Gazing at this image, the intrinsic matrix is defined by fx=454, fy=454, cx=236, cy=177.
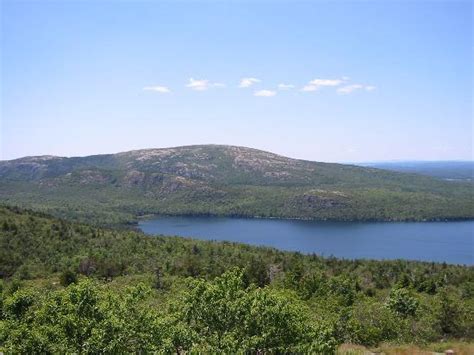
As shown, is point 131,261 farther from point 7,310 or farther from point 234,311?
point 234,311

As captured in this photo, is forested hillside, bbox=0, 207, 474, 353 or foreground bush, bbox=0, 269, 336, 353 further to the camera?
forested hillside, bbox=0, 207, 474, 353

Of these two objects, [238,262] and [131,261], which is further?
[238,262]

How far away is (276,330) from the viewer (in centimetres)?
1783

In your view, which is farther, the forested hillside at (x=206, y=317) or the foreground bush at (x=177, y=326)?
the forested hillside at (x=206, y=317)

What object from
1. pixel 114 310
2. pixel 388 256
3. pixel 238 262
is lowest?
pixel 388 256

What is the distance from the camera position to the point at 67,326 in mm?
17891

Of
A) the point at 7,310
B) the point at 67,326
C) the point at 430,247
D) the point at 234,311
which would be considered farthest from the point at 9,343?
the point at 430,247

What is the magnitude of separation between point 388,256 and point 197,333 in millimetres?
164340

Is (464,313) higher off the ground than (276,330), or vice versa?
(276,330)

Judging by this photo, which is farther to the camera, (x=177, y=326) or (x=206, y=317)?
(x=206, y=317)

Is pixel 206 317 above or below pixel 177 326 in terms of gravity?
below

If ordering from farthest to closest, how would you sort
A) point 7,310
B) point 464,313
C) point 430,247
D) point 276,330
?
point 430,247, point 464,313, point 7,310, point 276,330

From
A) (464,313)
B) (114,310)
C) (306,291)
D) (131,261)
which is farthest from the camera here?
(131,261)

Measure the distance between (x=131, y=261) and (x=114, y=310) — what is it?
282 feet
